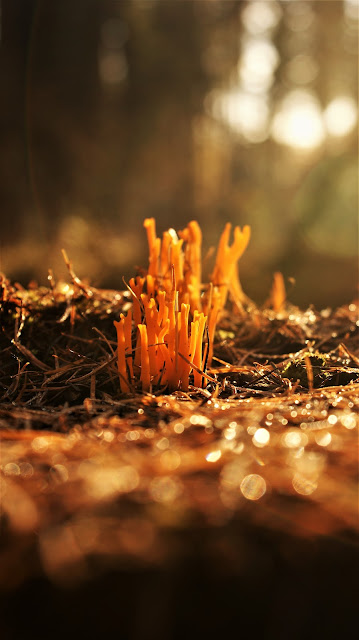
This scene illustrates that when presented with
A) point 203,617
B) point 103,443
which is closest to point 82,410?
point 103,443

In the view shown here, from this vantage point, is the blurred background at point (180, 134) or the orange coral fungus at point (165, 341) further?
the blurred background at point (180, 134)

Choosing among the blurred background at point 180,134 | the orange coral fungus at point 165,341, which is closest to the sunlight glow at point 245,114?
the blurred background at point 180,134

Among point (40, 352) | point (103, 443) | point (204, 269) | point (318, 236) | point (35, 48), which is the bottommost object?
point (318, 236)

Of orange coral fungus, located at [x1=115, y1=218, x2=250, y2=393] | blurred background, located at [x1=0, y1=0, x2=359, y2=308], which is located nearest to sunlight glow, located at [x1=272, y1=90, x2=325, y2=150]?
blurred background, located at [x1=0, y1=0, x2=359, y2=308]

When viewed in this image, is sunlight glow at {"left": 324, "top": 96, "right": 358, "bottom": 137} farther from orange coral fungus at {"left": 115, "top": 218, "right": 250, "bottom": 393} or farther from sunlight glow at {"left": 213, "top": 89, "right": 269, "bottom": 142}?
orange coral fungus at {"left": 115, "top": 218, "right": 250, "bottom": 393}

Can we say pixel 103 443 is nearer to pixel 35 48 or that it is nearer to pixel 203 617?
pixel 203 617

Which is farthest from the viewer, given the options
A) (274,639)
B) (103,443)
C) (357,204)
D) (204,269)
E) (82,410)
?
(357,204)

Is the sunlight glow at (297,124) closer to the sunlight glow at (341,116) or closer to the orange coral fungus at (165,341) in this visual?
the sunlight glow at (341,116)

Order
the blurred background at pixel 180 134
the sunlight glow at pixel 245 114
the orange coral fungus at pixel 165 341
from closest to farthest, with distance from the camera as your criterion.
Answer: the orange coral fungus at pixel 165 341
the blurred background at pixel 180 134
the sunlight glow at pixel 245 114

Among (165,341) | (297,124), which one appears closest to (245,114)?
(297,124)
